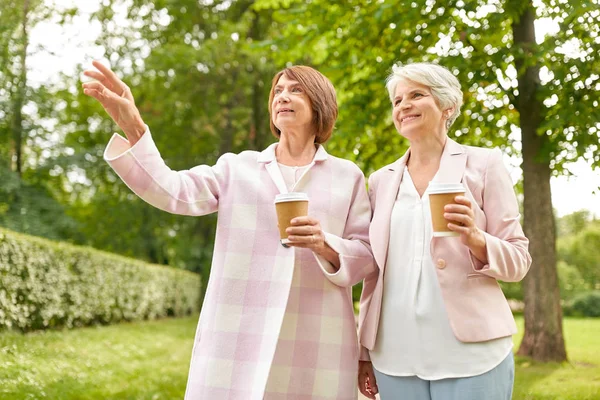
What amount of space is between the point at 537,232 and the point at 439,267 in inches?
274

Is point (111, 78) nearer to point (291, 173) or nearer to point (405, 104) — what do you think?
point (291, 173)

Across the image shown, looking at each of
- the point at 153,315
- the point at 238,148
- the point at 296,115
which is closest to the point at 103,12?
the point at 238,148

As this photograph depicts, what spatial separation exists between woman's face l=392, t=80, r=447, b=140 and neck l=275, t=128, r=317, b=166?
462 millimetres

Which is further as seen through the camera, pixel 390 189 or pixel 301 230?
pixel 390 189

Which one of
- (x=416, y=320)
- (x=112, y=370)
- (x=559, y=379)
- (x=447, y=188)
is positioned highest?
(x=447, y=188)

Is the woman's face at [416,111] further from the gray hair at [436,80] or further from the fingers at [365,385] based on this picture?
the fingers at [365,385]

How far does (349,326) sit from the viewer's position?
3035 mm

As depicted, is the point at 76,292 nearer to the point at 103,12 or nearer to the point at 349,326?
the point at 349,326

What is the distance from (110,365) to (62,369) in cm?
116

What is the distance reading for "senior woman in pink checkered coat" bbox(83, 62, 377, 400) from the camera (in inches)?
109

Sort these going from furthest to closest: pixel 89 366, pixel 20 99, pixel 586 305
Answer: pixel 586 305 < pixel 20 99 < pixel 89 366

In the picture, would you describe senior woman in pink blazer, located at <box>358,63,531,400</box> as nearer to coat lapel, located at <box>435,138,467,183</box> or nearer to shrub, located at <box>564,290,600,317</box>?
coat lapel, located at <box>435,138,467,183</box>

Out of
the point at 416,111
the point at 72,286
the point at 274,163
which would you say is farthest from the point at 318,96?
the point at 72,286

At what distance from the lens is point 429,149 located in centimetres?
300
